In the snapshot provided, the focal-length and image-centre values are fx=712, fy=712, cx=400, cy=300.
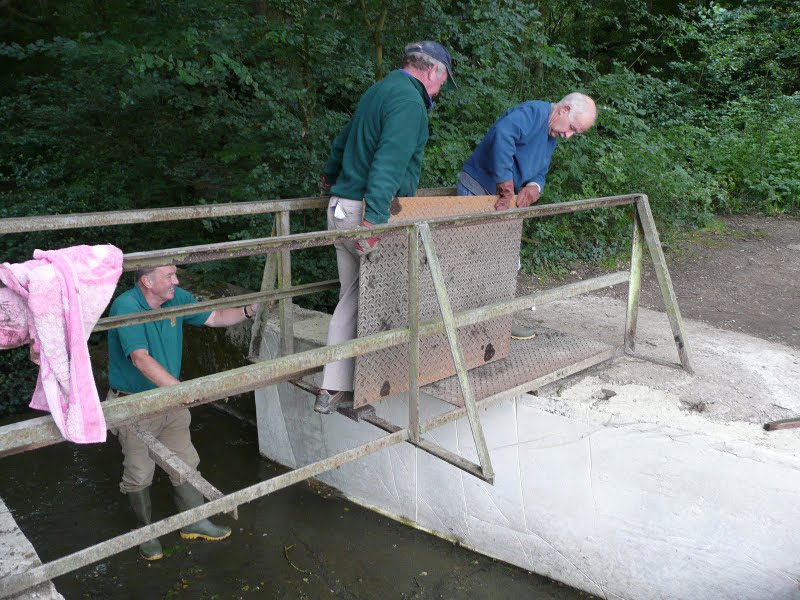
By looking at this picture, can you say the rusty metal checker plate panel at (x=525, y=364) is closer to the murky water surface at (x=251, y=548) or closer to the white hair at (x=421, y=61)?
the murky water surface at (x=251, y=548)

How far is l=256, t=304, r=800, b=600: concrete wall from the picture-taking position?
322 cm

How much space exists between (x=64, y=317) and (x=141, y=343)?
5.41ft

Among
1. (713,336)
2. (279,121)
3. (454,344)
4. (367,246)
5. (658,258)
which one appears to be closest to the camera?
(454,344)

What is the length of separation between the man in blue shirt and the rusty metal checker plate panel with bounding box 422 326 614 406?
85cm

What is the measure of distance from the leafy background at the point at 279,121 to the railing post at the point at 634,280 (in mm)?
2500

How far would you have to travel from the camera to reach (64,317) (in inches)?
76.7

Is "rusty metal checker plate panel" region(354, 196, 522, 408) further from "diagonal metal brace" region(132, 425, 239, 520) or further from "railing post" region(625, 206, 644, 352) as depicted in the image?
"diagonal metal brace" region(132, 425, 239, 520)

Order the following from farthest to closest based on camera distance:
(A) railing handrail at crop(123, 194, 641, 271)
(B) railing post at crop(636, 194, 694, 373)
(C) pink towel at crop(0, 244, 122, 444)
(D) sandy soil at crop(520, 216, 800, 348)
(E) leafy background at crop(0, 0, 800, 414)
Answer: (E) leafy background at crop(0, 0, 800, 414)
(D) sandy soil at crop(520, 216, 800, 348)
(B) railing post at crop(636, 194, 694, 373)
(A) railing handrail at crop(123, 194, 641, 271)
(C) pink towel at crop(0, 244, 122, 444)

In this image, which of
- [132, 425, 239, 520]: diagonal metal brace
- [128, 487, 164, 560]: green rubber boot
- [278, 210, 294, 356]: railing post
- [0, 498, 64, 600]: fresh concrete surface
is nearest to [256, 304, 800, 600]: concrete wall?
[278, 210, 294, 356]: railing post

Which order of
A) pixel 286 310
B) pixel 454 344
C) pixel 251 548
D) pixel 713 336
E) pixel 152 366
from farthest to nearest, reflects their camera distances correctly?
pixel 713 336 < pixel 251 548 < pixel 286 310 < pixel 152 366 < pixel 454 344

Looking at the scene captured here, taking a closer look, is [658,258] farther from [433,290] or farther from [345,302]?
[345,302]

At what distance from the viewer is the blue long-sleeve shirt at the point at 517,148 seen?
3.98 meters

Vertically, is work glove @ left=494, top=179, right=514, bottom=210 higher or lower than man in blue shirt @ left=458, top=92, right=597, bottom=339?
lower

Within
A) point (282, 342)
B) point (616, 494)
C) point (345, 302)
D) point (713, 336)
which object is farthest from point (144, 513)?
point (713, 336)
